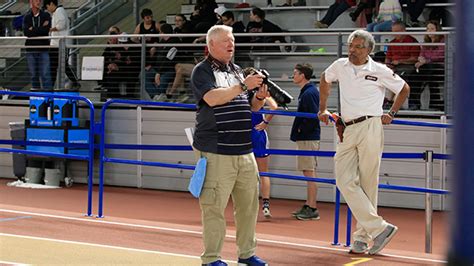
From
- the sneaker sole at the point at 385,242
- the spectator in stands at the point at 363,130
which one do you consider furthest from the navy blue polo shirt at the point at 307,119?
the sneaker sole at the point at 385,242

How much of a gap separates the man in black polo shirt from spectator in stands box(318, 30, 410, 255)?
132 cm

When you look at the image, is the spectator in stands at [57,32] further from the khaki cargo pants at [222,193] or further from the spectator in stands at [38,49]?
the khaki cargo pants at [222,193]

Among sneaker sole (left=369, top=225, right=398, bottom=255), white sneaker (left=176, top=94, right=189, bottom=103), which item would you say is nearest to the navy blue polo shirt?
white sneaker (left=176, top=94, right=189, bottom=103)

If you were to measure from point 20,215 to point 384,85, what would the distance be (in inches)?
194

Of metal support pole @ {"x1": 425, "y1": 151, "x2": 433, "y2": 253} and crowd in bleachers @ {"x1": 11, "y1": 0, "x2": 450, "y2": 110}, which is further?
crowd in bleachers @ {"x1": 11, "y1": 0, "x2": 450, "y2": 110}

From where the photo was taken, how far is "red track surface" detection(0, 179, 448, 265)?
798 cm

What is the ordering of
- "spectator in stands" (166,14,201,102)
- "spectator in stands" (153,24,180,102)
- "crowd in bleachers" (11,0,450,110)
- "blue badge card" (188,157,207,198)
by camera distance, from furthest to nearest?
"spectator in stands" (153,24,180,102) < "spectator in stands" (166,14,201,102) < "crowd in bleachers" (11,0,450,110) < "blue badge card" (188,157,207,198)

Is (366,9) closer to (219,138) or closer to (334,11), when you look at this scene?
(334,11)

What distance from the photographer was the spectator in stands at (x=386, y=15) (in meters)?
14.2

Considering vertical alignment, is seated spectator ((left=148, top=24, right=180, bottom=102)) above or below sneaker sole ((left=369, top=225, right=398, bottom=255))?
above

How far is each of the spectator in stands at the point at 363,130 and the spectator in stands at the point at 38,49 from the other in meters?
9.10

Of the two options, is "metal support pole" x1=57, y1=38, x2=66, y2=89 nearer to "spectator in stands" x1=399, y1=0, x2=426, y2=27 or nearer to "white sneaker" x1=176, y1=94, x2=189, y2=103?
"white sneaker" x1=176, y1=94, x2=189, y2=103

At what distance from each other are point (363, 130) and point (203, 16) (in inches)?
355

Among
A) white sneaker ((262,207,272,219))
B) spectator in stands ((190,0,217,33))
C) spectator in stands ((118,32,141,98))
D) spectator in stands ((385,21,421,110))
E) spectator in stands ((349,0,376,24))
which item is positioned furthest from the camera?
spectator in stands ((190,0,217,33))
